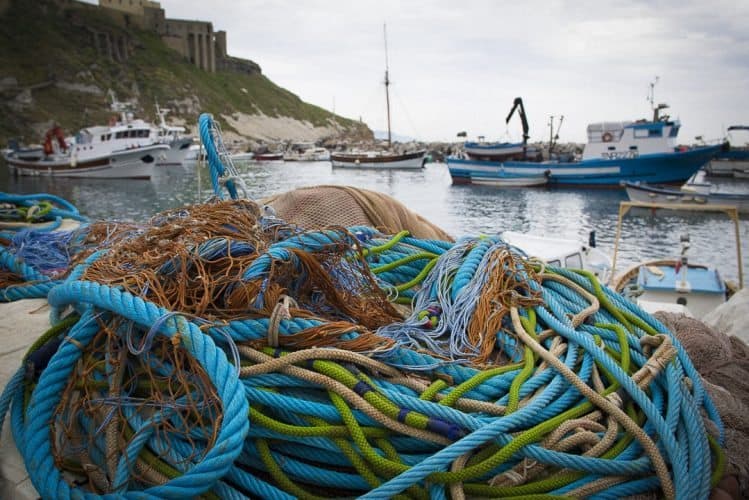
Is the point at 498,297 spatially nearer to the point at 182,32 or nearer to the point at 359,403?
the point at 359,403

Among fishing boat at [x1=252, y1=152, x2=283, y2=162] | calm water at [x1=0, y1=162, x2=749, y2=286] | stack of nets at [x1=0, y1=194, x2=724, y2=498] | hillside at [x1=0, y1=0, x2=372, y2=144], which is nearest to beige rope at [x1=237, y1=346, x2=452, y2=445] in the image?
stack of nets at [x1=0, y1=194, x2=724, y2=498]

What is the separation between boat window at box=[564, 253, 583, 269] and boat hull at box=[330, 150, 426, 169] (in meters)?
46.6

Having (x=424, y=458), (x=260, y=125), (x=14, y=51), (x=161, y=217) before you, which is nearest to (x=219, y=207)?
(x=161, y=217)

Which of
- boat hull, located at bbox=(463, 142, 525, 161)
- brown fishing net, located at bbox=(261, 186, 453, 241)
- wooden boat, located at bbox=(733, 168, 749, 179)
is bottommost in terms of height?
brown fishing net, located at bbox=(261, 186, 453, 241)

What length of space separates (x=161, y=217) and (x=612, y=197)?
36937 millimetres

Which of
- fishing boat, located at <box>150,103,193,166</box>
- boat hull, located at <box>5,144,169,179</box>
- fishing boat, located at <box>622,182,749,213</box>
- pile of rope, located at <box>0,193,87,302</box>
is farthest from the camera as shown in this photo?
fishing boat, located at <box>150,103,193,166</box>

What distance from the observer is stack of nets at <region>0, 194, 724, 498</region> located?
1.84 m

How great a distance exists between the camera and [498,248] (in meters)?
3.06

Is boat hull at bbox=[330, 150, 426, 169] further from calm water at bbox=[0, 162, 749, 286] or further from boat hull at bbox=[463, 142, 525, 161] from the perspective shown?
boat hull at bbox=[463, 142, 525, 161]

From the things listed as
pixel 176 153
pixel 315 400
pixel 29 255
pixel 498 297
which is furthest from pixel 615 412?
pixel 176 153

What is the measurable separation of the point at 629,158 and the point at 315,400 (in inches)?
1579

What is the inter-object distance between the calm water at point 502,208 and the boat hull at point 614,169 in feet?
3.79

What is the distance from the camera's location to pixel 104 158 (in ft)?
124

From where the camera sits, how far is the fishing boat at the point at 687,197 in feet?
83.4
